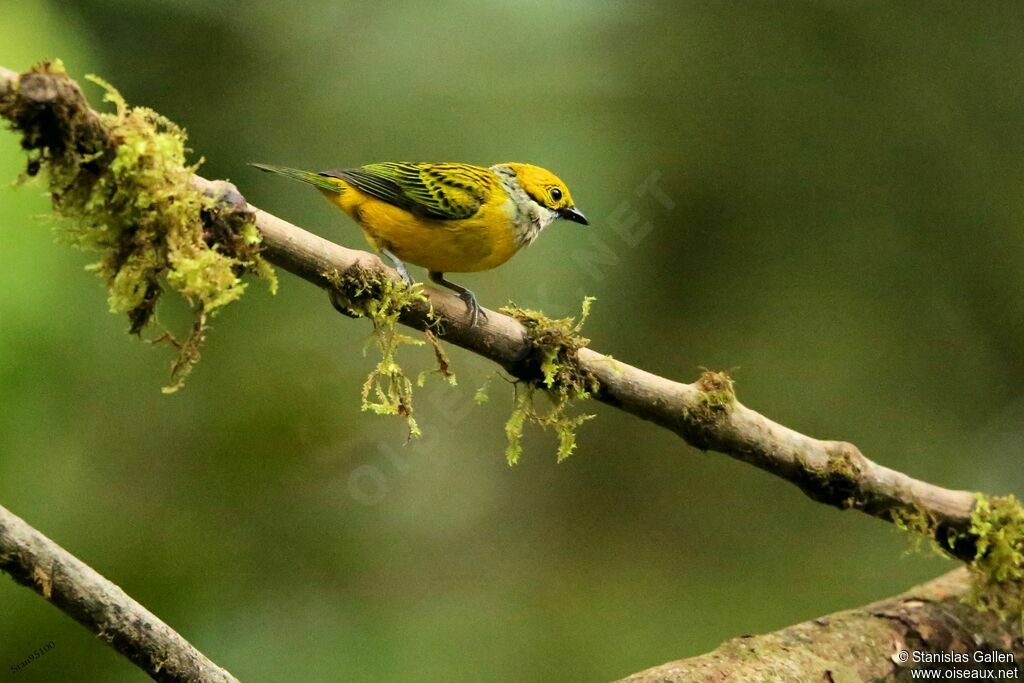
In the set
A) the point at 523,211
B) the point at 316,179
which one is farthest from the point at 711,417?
the point at 316,179

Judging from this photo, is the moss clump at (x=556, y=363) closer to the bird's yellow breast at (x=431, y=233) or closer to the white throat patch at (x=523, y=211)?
the bird's yellow breast at (x=431, y=233)

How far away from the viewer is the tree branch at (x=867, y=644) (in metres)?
2.47

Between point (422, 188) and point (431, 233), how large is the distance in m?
0.17

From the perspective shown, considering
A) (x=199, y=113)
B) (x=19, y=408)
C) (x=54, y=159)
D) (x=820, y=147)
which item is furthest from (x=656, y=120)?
(x=54, y=159)

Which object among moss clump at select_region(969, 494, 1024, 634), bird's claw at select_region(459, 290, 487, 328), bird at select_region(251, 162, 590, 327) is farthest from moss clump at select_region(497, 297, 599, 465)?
moss clump at select_region(969, 494, 1024, 634)

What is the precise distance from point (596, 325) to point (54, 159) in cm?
375

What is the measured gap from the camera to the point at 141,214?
197 centimetres

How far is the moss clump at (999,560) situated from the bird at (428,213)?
190cm

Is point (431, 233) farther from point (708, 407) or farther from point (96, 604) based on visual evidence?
point (96, 604)

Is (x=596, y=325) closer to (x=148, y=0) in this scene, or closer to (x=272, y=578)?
(x=272, y=578)

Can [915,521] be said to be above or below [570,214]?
below

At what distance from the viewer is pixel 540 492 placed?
5387 mm

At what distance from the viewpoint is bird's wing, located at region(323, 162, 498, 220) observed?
10.2 ft

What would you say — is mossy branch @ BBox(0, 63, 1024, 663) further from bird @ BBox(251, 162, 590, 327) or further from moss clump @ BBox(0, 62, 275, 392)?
bird @ BBox(251, 162, 590, 327)
